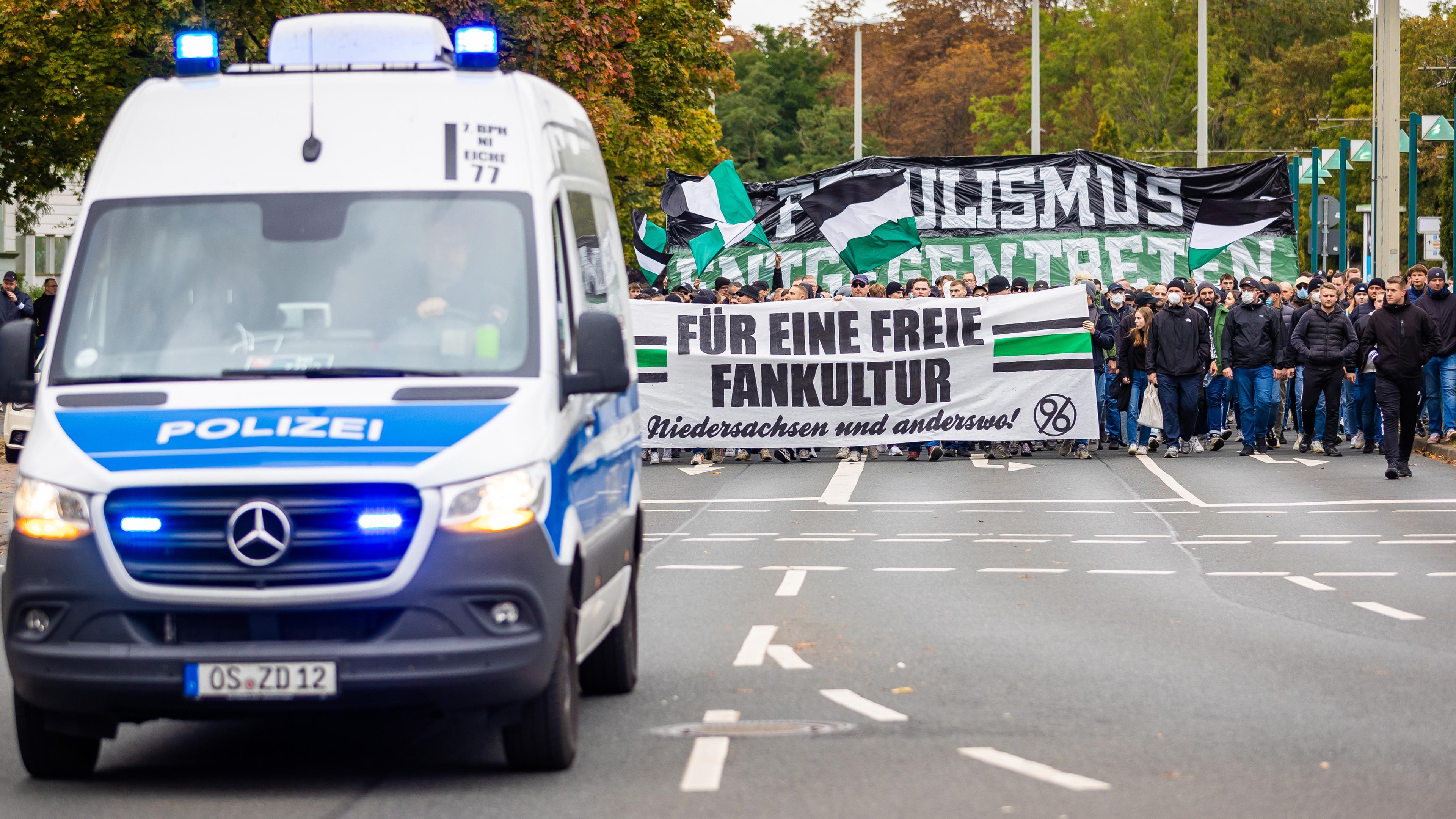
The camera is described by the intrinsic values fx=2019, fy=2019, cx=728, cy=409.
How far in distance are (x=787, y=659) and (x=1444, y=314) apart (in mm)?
15379

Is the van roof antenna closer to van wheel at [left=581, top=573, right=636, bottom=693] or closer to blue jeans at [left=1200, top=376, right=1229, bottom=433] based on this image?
van wheel at [left=581, top=573, right=636, bottom=693]

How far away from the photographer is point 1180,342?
23547 mm

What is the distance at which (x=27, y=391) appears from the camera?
23.8ft

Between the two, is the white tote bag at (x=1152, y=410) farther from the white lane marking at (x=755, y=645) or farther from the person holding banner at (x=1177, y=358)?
the white lane marking at (x=755, y=645)

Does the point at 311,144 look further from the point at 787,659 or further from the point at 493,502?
the point at 787,659

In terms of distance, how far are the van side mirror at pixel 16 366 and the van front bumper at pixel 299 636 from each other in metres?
0.80

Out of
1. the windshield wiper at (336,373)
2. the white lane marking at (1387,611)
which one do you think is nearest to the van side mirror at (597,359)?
the windshield wiper at (336,373)

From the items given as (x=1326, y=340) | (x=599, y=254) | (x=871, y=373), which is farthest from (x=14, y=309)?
(x=599, y=254)

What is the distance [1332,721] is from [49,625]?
4.80 metres

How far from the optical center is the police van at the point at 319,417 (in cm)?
652

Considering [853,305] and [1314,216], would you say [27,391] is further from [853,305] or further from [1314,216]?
[1314,216]

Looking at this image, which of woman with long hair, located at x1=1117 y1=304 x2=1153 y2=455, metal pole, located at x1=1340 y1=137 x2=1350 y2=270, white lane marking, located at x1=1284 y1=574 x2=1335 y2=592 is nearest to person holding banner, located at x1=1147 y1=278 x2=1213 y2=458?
woman with long hair, located at x1=1117 y1=304 x2=1153 y2=455

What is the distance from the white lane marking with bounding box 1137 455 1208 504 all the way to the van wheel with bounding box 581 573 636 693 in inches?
367

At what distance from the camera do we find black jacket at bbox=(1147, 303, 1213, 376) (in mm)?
23406
